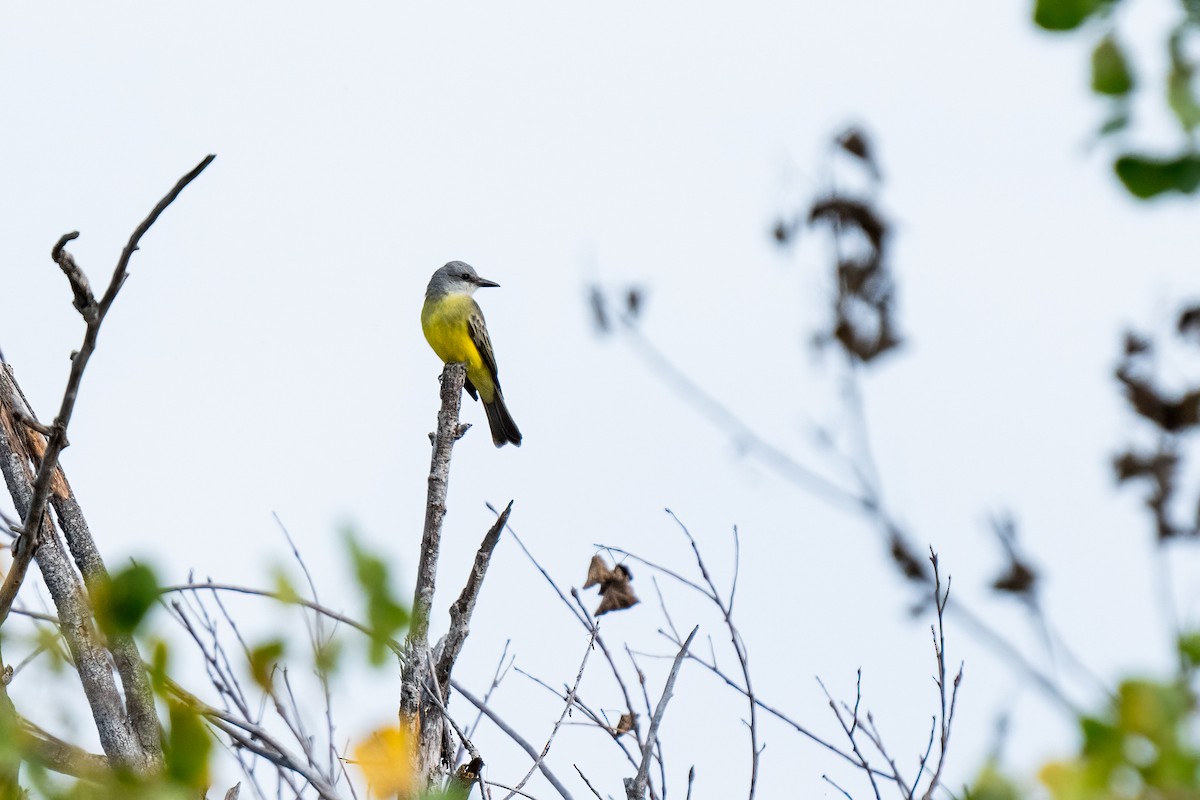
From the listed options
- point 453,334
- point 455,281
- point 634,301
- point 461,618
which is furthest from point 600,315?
point 455,281

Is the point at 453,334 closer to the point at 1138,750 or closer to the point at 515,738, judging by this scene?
the point at 515,738

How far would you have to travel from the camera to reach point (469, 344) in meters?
11.4

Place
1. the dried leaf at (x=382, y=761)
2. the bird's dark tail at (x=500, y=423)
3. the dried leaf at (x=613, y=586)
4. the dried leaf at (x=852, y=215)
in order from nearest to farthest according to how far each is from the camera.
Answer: the dried leaf at (x=852, y=215) < the dried leaf at (x=382, y=761) < the dried leaf at (x=613, y=586) < the bird's dark tail at (x=500, y=423)

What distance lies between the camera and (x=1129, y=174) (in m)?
1.34

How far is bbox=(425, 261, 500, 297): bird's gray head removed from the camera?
39.8 ft

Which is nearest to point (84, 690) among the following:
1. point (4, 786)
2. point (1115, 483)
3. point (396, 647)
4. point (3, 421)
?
point (3, 421)

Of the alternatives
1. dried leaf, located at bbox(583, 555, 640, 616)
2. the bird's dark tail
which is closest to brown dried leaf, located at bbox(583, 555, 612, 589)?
dried leaf, located at bbox(583, 555, 640, 616)

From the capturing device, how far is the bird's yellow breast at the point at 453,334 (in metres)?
11.4

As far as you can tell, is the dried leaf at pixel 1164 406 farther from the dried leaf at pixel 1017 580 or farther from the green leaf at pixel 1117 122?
the green leaf at pixel 1117 122

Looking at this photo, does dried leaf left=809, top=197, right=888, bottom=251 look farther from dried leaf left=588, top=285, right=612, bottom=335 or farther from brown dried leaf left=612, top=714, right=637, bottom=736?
brown dried leaf left=612, top=714, right=637, bottom=736

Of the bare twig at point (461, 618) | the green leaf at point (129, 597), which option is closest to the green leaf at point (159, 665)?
the green leaf at point (129, 597)

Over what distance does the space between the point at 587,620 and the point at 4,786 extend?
10.9 ft

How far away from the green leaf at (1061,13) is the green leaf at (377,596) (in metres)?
0.89

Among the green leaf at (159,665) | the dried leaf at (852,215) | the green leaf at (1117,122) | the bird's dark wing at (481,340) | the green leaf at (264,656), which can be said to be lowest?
the green leaf at (159,665)
